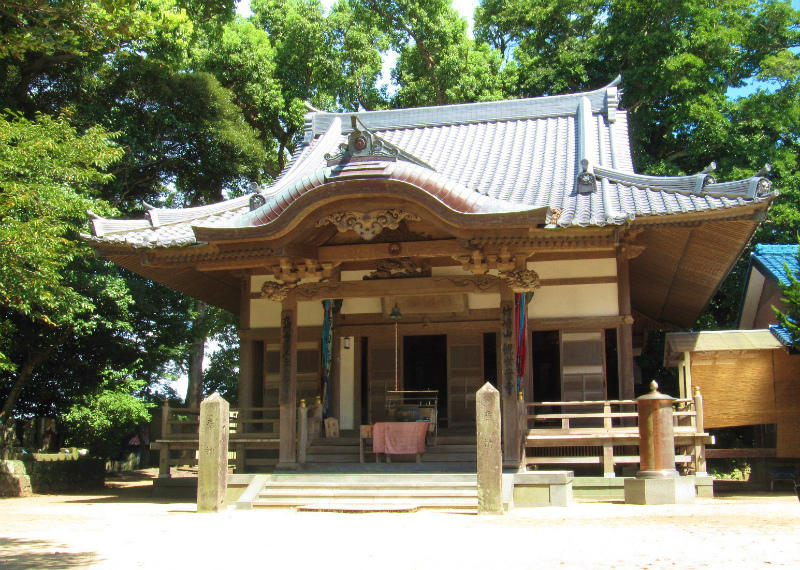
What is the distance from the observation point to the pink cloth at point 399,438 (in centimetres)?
1330

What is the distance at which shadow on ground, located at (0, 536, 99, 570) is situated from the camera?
660 cm

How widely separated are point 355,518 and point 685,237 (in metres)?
7.32

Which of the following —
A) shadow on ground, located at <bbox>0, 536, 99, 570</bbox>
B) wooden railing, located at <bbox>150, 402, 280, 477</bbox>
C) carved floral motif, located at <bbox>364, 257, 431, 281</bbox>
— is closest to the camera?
shadow on ground, located at <bbox>0, 536, 99, 570</bbox>

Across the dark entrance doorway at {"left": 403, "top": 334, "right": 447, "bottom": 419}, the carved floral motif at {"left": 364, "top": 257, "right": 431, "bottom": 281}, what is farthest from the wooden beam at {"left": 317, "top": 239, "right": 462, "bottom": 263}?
the dark entrance doorway at {"left": 403, "top": 334, "right": 447, "bottom": 419}

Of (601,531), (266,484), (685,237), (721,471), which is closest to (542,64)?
(721,471)

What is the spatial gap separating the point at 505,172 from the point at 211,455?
347 inches

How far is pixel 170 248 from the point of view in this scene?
13.8 m

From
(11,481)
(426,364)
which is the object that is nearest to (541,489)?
(426,364)

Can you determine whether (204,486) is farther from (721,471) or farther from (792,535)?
(721,471)

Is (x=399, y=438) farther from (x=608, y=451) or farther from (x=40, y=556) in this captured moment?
(x=40, y=556)

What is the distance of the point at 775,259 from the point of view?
2028 cm

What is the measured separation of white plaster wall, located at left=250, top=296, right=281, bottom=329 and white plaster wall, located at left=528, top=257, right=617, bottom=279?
493 centimetres

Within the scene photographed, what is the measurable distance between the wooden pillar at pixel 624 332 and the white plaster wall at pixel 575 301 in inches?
6.0

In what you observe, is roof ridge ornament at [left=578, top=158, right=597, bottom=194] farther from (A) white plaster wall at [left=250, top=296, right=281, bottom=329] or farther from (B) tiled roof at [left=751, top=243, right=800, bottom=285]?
(B) tiled roof at [left=751, top=243, right=800, bottom=285]
